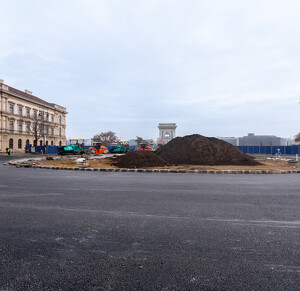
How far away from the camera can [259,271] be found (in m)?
2.51

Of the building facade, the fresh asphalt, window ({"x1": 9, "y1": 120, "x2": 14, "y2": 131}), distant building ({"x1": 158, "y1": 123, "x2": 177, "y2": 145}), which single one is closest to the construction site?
the fresh asphalt

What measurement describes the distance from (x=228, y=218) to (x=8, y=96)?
2125 inches

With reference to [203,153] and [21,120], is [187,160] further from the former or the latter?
[21,120]

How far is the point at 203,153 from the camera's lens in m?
20.6

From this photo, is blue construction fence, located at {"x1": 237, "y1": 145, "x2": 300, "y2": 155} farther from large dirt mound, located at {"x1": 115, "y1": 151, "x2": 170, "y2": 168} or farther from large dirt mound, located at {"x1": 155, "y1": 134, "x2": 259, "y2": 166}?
large dirt mound, located at {"x1": 115, "y1": 151, "x2": 170, "y2": 168}

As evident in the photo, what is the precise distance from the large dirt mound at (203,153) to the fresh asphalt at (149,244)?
13551 mm

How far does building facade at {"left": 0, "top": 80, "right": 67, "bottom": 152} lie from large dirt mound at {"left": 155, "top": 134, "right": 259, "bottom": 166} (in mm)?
27712

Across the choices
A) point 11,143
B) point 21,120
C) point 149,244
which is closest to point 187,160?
point 149,244

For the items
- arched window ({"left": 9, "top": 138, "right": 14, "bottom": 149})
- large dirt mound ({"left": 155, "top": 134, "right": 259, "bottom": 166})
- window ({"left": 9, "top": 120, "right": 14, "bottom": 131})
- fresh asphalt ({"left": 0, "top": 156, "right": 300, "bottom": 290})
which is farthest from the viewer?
window ({"left": 9, "top": 120, "right": 14, "bottom": 131})

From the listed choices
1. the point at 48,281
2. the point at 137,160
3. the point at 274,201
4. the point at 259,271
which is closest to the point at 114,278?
the point at 48,281

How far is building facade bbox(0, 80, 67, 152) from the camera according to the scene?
148ft

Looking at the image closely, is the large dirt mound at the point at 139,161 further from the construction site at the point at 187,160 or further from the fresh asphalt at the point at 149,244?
the fresh asphalt at the point at 149,244

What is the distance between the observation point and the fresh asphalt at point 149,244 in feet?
7.69

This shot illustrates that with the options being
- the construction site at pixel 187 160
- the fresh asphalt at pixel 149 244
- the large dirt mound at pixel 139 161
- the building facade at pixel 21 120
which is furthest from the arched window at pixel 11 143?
the fresh asphalt at pixel 149 244
